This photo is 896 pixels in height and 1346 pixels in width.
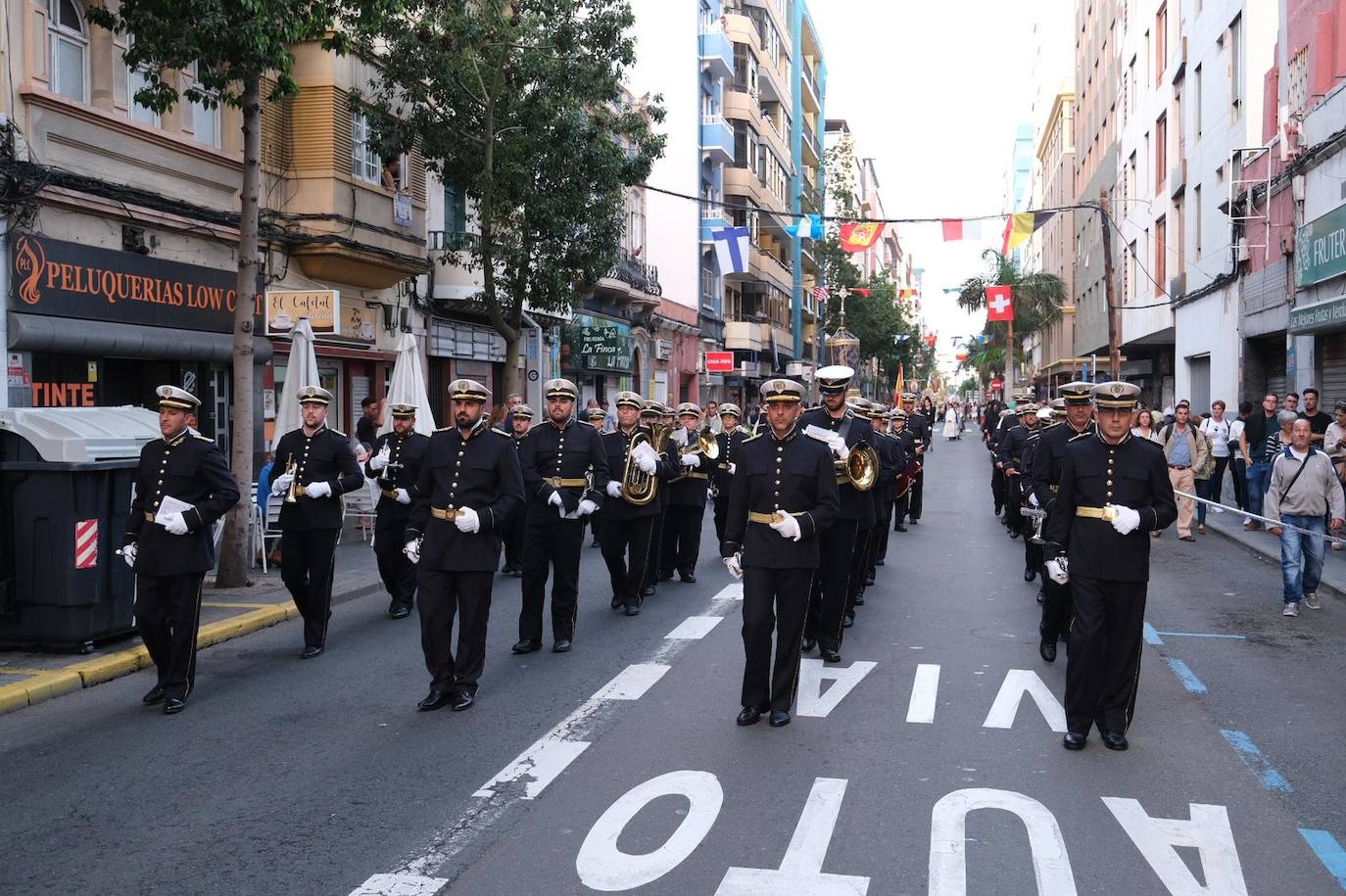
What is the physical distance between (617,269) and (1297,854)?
27949 mm

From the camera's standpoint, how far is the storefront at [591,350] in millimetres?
30578

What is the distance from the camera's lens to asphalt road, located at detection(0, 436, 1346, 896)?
15.7 ft

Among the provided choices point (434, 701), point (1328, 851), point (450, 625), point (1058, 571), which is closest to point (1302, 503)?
point (1058, 571)

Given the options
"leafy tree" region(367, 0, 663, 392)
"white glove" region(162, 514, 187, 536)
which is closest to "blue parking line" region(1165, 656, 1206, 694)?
"white glove" region(162, 514, 187, 536)

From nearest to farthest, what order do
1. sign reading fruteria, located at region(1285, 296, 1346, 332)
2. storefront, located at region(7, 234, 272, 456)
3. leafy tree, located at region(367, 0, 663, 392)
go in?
1. storefront, located at region(7, 234, 272, 456)
2. sign reading fruteria, located at region(1285, 296, 1346, 332)
3. leafy tree, located at region(367, 0, 663, 392)

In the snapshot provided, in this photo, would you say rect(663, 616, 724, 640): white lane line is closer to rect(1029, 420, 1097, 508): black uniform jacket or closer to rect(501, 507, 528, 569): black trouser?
rect(1029, 420, 1097, 508): black uniform jacket

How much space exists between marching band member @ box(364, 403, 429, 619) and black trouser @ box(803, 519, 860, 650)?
3699 mm

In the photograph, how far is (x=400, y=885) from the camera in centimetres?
460

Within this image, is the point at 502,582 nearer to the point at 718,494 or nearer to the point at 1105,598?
the point at 718,494

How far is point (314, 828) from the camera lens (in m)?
5.25

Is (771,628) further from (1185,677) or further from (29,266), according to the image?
(29,266)

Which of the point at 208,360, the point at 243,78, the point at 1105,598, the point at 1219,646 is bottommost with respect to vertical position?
the point at 1219,646

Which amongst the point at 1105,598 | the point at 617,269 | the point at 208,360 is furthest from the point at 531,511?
the point at 617,269

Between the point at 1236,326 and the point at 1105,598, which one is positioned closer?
the point at 1105,598
